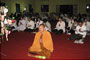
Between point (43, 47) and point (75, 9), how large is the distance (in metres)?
14.9

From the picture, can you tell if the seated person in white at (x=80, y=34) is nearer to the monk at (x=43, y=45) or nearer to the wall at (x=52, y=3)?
the monk at (x=43, y=45)

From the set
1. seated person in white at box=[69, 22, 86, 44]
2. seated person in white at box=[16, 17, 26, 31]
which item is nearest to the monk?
seated person in white at box=[69, 22, 86, 44]

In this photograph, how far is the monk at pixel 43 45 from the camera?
4695 mm

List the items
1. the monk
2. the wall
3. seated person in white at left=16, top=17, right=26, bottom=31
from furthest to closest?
the wall < seated person in white at left=16, top=17, right=26, bottom=31 < the monk

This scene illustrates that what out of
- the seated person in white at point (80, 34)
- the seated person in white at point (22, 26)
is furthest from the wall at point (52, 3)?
the seated person in white at point (80, 34)

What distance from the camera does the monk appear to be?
4695 millimetres

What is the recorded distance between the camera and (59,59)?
470 cm

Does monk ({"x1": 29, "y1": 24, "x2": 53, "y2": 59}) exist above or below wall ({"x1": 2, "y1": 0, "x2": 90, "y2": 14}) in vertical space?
below

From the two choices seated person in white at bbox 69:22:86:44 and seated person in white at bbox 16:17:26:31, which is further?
seated person in white at bbox 16:17:26:31

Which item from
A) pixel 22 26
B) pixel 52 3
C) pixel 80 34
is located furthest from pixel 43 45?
pixel 52 3

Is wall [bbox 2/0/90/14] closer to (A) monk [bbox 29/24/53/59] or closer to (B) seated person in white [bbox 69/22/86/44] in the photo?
(B) seated person in white [bbox 69/22/86/44]

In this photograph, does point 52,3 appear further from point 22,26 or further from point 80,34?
point 80,34

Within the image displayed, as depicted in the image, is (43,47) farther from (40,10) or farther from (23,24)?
(40,10)

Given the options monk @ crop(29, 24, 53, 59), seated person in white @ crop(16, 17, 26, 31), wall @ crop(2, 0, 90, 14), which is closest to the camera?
monk @ crop(29, 24, 53, 59)
